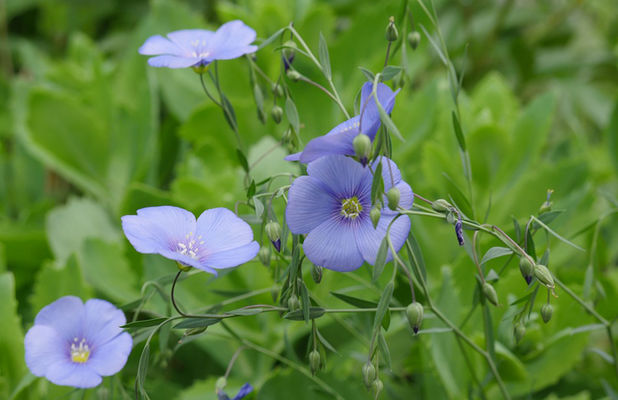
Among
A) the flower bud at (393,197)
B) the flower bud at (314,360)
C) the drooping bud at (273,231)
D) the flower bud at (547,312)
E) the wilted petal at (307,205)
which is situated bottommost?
the flower bud at (314,360)

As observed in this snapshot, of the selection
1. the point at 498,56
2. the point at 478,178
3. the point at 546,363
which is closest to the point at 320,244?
the point at 546,363

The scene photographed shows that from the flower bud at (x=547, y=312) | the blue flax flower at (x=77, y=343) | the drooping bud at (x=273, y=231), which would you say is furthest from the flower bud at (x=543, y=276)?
the blue flax flower at (x=77, y=343)

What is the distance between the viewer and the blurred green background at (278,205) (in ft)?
2.10

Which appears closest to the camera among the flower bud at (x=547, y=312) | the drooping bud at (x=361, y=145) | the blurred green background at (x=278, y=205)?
the drooping bud at (x=361, y=145)

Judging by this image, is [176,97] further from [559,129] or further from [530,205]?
[559,129]

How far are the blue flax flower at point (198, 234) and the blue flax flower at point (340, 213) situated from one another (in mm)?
37

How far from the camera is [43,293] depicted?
661 millimetres

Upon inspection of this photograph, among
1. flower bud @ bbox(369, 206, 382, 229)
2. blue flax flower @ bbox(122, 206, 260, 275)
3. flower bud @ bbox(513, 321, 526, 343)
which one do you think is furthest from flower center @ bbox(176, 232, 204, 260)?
flower bud @ bbox(513, 321, 526, 343)

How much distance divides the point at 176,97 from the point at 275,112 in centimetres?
52

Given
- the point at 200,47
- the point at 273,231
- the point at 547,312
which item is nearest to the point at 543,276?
the point at 547,312

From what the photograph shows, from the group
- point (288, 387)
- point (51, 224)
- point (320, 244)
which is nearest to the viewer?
point (320, 244)

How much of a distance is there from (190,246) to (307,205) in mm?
85

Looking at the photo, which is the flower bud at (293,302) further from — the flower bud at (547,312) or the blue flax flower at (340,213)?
the flower bud at (547,312)

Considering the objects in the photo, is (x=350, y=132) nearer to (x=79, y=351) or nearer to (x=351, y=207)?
(x=351, y=207)
